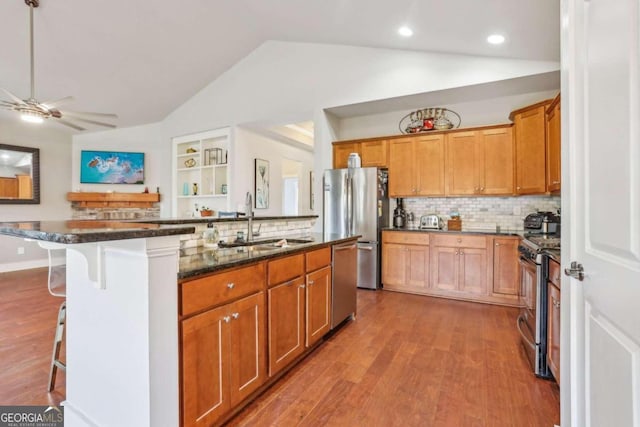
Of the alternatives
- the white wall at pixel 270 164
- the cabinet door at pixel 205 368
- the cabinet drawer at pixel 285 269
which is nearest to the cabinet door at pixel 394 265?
the cabinet drawer at pixel 285 269

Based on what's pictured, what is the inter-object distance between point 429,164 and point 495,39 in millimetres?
1593

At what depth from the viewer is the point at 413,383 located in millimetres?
2025

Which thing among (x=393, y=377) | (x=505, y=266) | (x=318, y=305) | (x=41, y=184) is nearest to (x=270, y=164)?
(x=41, y=184)

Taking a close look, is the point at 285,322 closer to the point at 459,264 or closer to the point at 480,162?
the point at 459,264

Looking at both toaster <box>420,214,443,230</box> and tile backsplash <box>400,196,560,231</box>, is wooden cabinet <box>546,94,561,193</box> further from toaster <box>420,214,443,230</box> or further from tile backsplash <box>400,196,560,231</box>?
toaster <box>420,214,443,230</box>

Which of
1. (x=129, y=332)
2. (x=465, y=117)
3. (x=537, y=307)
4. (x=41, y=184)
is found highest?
(x=465, y=117)

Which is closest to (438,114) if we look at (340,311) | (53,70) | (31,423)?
(340,311)

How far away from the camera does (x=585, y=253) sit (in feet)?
3.93

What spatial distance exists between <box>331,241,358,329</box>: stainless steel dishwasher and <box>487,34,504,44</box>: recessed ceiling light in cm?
251

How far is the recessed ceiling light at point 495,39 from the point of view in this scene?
303 centimetres

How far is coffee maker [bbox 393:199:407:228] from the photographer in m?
4.55

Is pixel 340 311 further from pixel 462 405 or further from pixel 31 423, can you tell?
pixel 31 423

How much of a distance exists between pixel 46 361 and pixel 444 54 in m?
5.04

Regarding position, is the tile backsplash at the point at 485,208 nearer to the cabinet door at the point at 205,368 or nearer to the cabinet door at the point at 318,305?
the cabinet door at the point at 318,305
